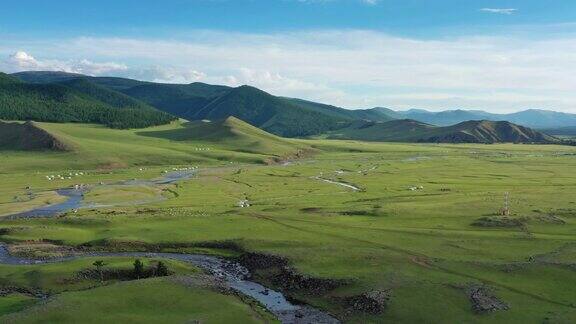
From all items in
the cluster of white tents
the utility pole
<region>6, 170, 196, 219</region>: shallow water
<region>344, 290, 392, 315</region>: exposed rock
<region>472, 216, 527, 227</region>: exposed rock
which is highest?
the utility pole

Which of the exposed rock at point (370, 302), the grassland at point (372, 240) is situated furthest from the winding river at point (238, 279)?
the exposed rock at point (370, 302)

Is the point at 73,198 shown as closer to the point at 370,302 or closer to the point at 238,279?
the point at 238,279

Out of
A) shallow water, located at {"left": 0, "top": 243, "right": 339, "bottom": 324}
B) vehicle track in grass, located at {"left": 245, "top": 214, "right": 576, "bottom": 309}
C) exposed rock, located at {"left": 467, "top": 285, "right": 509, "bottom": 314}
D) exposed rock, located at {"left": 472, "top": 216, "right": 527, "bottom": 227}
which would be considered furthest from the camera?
exposed rock, located at {"left": 472, "top": 216, "right": 527, "bottom": 227}

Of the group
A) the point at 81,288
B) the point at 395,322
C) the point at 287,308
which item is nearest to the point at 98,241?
the point at 81,288

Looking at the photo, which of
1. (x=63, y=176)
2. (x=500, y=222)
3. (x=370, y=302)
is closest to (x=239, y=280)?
(x=370, y=302)

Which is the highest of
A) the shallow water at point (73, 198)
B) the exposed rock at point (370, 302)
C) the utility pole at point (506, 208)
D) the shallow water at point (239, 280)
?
the utility pole at point (506, 208)

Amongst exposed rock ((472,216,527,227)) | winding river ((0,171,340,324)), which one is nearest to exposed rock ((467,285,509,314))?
winding river ((0,171,340,324))

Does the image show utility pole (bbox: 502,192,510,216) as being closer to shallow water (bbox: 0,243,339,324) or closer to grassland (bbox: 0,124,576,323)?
grassland (bbox: 0,124,576,323)

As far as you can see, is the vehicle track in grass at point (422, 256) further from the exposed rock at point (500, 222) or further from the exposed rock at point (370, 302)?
the exposed rock at point (500, 222)
